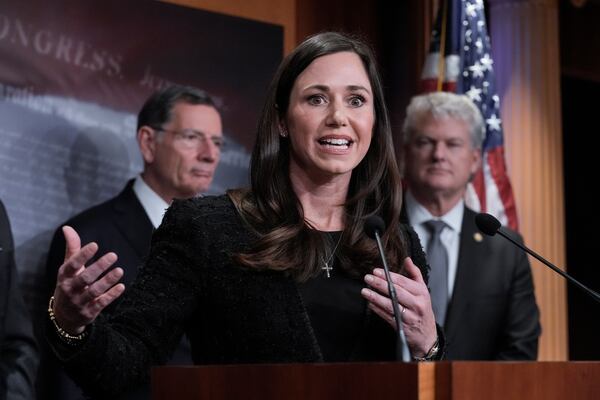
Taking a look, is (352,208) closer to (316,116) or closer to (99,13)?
(316,116)

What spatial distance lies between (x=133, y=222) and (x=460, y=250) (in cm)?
139

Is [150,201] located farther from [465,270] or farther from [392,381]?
[392,381]

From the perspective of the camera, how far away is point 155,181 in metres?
4.86

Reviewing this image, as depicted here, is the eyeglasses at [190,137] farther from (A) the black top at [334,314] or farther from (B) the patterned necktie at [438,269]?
(A) the black top at [334,314]

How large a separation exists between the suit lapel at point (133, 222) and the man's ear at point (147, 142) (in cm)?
21

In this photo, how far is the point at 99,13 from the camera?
500cm

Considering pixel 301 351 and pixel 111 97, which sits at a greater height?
pixel 111 97

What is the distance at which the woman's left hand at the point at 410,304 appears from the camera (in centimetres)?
244

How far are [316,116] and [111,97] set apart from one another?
2328 mm

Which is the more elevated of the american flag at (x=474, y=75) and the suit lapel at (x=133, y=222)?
the american flag at (x=474, y=75)

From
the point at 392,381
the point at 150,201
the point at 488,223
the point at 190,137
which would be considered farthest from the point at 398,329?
the point at 190,137

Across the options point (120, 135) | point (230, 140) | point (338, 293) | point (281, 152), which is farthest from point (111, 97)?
point (338, 293)

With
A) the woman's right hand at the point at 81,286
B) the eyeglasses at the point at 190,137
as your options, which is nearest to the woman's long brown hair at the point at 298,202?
the woman's right hand at the point at 81,286

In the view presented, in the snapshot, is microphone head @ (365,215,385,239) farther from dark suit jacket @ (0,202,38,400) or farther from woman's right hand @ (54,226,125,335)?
dark suit jacket @ (0,202,38,400)
